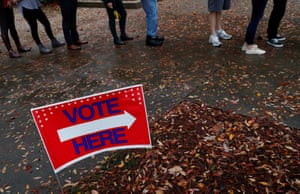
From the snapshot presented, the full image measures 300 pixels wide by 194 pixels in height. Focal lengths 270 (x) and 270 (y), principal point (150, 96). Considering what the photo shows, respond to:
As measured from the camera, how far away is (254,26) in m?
4.33

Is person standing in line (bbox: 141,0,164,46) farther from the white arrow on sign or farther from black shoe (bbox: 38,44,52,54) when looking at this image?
the white arrow on sign

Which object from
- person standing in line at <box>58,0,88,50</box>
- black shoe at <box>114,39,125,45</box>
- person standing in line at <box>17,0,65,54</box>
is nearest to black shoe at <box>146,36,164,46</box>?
black shoe at <box>114,39,125,45</box>

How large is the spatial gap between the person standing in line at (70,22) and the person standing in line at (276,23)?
3.66 m

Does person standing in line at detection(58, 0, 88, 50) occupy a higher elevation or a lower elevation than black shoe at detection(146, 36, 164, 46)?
higher

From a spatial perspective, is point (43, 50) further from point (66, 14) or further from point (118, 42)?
point (118, 42)

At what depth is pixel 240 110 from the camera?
3.15 m

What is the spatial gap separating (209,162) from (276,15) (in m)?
3.29

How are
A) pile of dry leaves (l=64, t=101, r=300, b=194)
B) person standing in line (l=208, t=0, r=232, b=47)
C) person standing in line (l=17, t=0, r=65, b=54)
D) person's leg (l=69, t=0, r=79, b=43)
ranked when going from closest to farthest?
pile of dry leaves (l=64, t=101, r=300, b=194) → person standing in line (l=208, t=0, r=232, b=47) → person standing in line (l=17, t=0, r=65, b=54) → person's leg (l=69, t=0, r=79, b=43)

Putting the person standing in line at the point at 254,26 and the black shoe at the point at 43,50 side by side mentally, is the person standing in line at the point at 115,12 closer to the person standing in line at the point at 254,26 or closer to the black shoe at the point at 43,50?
the black shoe at the point at 43,50

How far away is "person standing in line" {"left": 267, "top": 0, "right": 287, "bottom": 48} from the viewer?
4.46m

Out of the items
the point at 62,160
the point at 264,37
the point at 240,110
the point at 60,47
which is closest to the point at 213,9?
the point at 264,37

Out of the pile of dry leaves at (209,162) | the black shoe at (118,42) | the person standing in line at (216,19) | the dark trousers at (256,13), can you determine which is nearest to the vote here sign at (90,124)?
the pile of dry leaves at (209,162)

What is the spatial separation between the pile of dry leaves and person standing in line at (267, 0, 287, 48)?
243 cm

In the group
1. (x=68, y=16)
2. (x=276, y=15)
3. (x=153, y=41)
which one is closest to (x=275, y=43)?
(x=276, y=15)
